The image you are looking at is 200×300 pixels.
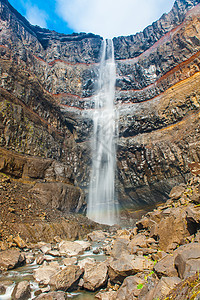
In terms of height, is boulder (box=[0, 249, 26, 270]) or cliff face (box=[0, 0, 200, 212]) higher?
cliff face (box=[0, 0, 200, 212])

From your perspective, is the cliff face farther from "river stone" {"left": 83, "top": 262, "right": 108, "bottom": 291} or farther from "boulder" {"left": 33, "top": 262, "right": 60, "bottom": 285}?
"river stone" {"left": 83, "top": 262, "right": 108, "bottom": 291}

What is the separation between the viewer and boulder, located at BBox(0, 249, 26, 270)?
6277mm

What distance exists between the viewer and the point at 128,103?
3516 cm

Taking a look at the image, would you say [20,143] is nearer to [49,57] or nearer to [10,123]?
[10,123]

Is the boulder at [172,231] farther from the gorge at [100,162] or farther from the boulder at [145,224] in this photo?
the boulder at [145,224]

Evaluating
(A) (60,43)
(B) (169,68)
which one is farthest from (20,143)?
(A) (60,43)

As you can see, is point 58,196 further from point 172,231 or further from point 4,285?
point 172,231

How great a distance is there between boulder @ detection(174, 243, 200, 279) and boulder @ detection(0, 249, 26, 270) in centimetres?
588

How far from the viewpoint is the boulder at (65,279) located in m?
4.77

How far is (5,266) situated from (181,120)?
28.3 metres

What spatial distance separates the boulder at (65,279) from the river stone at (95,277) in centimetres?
30

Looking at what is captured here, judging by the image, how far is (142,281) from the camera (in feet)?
13.3

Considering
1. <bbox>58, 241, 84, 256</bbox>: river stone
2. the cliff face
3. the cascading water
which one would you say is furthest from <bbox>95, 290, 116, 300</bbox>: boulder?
the cascading water

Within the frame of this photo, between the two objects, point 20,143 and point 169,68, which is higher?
point 169,68
